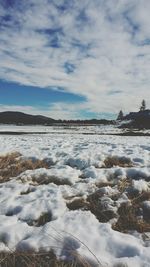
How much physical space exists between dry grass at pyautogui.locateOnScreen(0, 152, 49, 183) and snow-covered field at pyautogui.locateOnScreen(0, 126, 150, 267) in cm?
35

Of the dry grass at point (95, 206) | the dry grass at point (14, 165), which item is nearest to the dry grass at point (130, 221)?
the dry grass at point (95, 206)

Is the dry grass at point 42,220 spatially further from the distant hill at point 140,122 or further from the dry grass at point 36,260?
the distant hill at point 140,122

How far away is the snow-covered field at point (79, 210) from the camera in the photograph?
373 centimetres

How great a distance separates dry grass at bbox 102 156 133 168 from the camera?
25.4 ft

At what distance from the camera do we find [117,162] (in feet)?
26.1

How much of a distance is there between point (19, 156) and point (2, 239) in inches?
201

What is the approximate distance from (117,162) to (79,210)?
3353 millimetres

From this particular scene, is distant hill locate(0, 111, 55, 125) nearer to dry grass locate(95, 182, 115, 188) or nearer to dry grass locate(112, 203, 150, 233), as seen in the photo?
dry grass locate(95, 182, 115, 188)

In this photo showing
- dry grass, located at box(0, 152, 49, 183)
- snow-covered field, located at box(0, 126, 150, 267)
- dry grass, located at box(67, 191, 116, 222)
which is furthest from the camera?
dry grass, located at box(0, 152, 49, 183)

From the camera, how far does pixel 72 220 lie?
4.46m

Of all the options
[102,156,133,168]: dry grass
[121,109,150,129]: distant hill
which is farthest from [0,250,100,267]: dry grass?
[121,109,150,129]: distant hill

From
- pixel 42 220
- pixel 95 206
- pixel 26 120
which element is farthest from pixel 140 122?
pixel 42 220

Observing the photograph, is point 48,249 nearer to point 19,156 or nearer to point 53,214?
point 53,214

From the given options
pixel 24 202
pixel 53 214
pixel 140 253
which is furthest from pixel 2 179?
pixel 140 253
